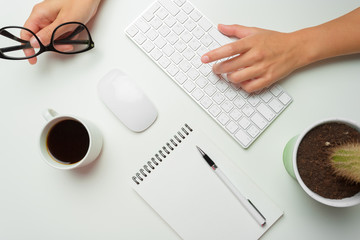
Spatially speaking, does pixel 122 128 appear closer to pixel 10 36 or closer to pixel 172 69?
pixel 172 69

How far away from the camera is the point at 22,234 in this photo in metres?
0.67

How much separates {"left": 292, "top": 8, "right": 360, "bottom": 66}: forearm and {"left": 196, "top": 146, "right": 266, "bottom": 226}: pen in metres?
0.32

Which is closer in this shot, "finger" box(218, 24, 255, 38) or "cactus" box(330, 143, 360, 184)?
"cactus" box(330, 143, 360, 184)

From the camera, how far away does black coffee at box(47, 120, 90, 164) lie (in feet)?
1.96

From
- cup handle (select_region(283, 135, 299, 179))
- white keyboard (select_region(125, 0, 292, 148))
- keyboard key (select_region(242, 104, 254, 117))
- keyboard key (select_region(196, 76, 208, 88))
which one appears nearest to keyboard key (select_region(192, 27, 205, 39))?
white keyboard (select_region(125, 0, 292, 148))

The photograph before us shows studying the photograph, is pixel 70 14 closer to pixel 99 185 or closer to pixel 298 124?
pixel 99 185

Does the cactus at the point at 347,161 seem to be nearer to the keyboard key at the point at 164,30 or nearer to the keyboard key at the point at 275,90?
the keyboard key at the point at 275,90

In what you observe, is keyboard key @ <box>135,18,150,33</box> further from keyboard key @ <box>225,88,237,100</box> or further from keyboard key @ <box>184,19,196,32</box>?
keyboard key @ <box>225,88,237,100</box>

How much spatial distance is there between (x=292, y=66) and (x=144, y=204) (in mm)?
480

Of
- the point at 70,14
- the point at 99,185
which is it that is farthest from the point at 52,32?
the point at 99,185

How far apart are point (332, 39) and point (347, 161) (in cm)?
31

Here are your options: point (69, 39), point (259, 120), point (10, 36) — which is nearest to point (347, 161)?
point (259, 120)

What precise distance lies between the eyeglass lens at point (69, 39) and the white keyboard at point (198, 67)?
0.38ft

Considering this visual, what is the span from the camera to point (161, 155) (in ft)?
2.11
